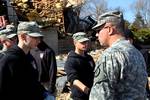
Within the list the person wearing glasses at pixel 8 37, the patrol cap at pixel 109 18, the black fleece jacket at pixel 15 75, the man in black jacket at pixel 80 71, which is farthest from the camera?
the man in black jacket at pixel 80 71

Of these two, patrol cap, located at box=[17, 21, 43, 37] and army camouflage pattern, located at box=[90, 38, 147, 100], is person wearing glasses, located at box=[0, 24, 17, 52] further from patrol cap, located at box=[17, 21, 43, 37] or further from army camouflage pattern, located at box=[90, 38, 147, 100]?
army camouflage pattern, located at box=[90, 38, 147, 100]

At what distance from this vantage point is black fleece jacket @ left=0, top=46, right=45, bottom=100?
17.0 ft

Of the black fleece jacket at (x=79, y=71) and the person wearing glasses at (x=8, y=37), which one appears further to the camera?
the black fleece jacket at (x=79, y=71)

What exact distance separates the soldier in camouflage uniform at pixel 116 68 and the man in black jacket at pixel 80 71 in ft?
7.35

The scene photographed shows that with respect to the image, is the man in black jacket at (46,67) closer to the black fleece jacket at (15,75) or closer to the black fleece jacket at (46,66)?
the black fleece jacket at (46,66)

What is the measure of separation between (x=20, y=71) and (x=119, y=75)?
54.5 inches

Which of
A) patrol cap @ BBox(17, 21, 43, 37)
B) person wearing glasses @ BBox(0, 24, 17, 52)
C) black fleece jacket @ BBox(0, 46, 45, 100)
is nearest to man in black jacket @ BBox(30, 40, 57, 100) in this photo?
person wearing glasses @ BBox(0, 24, 17, 52)

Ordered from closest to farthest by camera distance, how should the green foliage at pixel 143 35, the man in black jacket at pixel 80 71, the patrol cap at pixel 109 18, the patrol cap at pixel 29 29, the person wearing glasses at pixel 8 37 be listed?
the patrol cap at pixel 109 18, the patrol cap at pixel 29 29, the person wearing glasses at pixel 8 37, the man in black jacket at pixel 80 71, the green foliage at pixel 143 35

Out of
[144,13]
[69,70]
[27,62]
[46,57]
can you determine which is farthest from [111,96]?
[144,13]

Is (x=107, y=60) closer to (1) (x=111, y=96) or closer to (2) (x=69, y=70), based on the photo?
(1) (x=111, y=96)

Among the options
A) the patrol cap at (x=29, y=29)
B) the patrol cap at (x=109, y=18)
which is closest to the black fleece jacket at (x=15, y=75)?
the patrol cap at (x=29, y=29)

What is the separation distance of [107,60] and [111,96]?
290 millimetres

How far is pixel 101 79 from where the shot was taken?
165 inches

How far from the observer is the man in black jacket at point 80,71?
6.63 m
